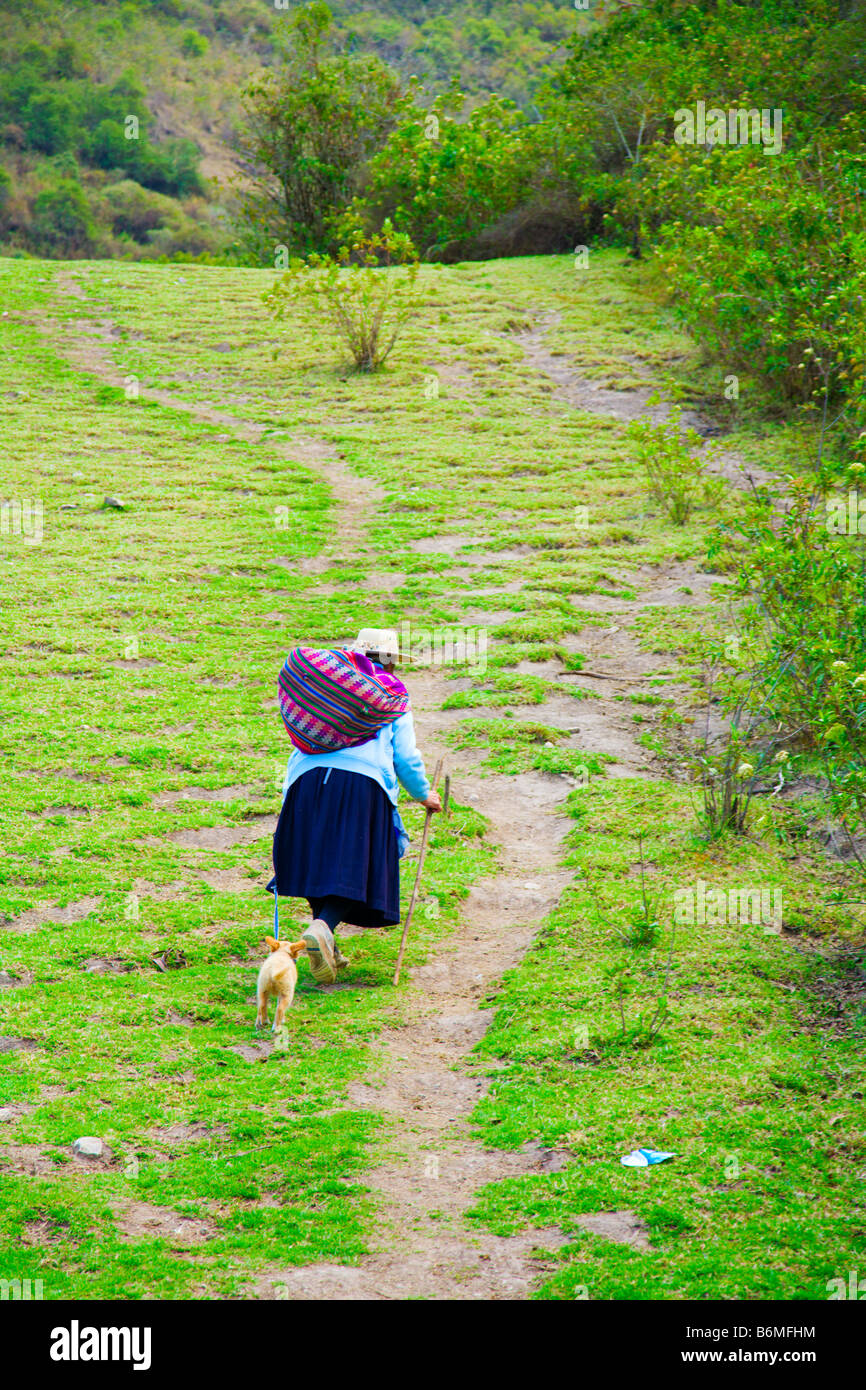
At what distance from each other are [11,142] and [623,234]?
44.6 m

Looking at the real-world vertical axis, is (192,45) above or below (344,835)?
above

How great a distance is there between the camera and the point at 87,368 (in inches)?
681

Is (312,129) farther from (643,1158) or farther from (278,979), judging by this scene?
(643,1158)

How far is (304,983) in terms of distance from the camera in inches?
224

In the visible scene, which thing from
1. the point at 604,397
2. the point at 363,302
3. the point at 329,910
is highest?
the point at 363,302

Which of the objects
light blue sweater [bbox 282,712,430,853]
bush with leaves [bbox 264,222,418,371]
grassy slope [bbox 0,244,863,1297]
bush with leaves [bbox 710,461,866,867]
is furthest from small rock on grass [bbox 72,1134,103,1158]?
bush with leaves [bbox 264,222,418,371]

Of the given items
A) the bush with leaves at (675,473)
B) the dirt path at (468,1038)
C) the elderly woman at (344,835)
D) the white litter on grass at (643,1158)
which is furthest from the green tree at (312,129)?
the white litter on grass at (643,1158)

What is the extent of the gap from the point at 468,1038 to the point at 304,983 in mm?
852

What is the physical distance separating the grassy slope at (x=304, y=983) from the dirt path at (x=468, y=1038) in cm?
10

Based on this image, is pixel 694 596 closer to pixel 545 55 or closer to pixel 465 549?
pixel 465 549

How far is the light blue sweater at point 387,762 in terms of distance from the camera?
18.8 feet

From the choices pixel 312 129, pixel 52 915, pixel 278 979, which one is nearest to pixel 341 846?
pixel 278 979

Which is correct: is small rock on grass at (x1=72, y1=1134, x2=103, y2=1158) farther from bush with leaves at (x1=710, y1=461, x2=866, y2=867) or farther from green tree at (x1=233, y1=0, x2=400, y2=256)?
green tree at (x1=233, y1=0, x2=400, y2=256)
